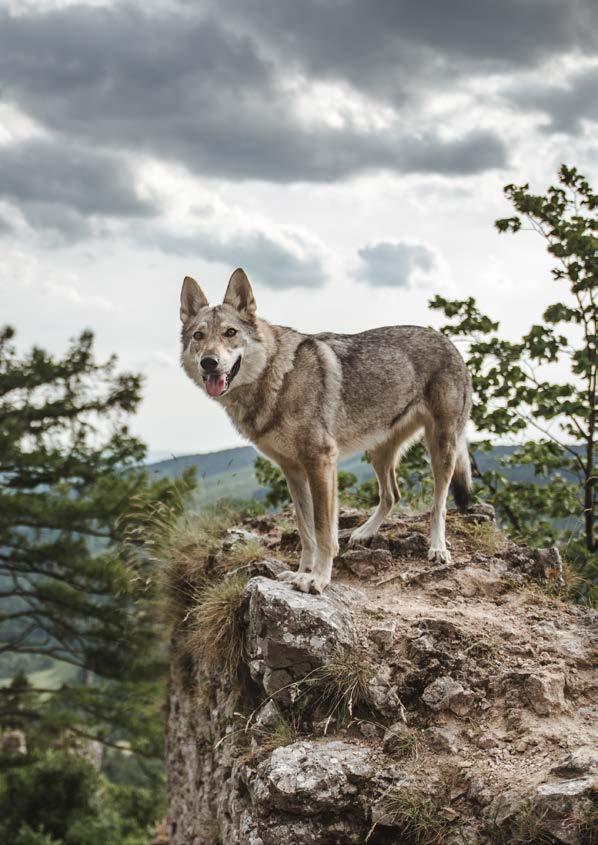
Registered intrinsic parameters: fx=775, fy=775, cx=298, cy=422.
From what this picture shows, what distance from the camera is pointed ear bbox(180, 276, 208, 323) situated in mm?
6832

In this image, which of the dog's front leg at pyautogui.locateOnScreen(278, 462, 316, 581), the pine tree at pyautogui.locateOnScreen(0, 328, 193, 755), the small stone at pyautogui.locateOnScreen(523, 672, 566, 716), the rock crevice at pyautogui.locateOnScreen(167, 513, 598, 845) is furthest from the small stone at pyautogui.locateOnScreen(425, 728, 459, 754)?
the pine tree at pyautogui.locateOnScreen(0, 328, 193, 755)

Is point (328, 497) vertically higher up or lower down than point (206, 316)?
lower down

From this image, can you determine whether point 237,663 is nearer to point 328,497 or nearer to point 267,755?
point 267,755

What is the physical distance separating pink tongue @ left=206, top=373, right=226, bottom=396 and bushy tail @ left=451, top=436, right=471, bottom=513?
9.19 ft

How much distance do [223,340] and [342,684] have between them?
2832mm

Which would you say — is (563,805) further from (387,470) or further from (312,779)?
(387,470)

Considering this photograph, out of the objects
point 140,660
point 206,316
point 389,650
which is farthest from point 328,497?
point 140,660

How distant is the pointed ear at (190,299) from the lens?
6.83m

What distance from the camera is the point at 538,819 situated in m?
4.38

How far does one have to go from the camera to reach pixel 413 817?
15.6 feet

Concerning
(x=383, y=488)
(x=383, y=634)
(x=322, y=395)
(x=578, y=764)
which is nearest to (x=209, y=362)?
(x=322, y=395)

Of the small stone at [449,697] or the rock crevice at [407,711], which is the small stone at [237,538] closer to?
the rock crevice at [407,711]

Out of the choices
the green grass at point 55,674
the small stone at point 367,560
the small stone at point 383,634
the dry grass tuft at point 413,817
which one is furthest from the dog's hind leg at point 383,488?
the green grass at point 55,674

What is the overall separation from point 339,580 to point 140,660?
1325 cm
